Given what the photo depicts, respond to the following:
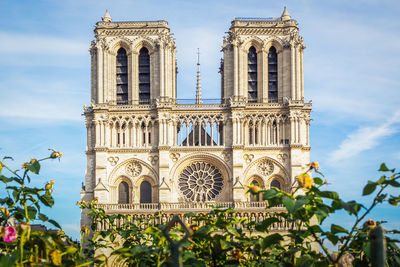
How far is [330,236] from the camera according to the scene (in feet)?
18.1

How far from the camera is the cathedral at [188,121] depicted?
4681 cm

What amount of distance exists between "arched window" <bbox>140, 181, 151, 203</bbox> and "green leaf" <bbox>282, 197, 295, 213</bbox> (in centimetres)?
4231

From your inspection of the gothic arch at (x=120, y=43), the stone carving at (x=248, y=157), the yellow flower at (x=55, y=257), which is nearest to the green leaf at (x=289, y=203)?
the yellow flower at (x=55, y=257)

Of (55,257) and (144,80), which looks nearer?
(55,257)

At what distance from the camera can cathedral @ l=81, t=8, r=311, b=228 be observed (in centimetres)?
4681

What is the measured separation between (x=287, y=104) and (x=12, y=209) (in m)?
41.5

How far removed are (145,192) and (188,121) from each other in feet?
20.5

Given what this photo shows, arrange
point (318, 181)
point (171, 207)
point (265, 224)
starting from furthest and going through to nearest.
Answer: point (171, 207) → point (265, 224) → point (318, 181)

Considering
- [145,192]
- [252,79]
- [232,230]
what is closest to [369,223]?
[232,230]

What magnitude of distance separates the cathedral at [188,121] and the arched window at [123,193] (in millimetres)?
75

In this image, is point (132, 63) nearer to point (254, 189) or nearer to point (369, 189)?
point (254, 189)

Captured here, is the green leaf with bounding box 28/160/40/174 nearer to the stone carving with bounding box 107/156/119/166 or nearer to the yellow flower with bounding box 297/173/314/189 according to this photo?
the yellow flower with bounding box 297/173/314/189

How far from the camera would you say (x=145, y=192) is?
47.2 meters

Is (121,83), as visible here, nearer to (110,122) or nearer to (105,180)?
(110,122)
